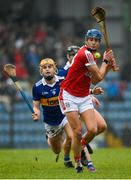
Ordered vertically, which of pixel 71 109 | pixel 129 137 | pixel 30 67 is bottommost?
pixel 129 137

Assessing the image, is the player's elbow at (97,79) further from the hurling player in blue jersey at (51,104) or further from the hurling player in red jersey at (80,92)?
the hurling player in blue jersey at (51,104)

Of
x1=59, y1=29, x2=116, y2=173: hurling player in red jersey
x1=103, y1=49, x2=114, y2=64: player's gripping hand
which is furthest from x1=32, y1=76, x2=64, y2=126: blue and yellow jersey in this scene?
x1=103, y1=49, x2=114, y2=64: player's gripping hand

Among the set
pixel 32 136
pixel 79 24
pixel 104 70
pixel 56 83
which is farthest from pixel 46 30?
pixel 104 70

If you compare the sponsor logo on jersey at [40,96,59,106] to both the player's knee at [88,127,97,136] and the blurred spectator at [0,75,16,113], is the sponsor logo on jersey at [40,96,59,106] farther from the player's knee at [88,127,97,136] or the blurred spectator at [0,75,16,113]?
the blurred spectator at [0,75,16,113]

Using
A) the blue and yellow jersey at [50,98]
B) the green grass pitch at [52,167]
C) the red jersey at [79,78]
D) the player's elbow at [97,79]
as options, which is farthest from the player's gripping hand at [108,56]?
the blue and yellow jersey at [50,98]

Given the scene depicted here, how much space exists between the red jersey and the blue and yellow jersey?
1543mm

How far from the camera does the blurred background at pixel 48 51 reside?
2803 cm

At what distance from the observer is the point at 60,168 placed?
17141 mm

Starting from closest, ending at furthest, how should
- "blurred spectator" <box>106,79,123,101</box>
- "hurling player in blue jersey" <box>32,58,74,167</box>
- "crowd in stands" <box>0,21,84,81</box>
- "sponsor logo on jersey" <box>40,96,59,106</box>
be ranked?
1. "hurling player in blue jersey" <box>32,58,74,167</box>
2. "sponsor logo on jersey" <box>40,96,59,106</box>
3. "blurred spectator" <box>106,79,123,101</box>
4. "crowd in stands" <box>0,21,84,81</box>

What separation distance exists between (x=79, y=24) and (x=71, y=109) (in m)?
16.7

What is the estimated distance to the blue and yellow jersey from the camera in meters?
17.3

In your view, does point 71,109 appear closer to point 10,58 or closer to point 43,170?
point 43,170

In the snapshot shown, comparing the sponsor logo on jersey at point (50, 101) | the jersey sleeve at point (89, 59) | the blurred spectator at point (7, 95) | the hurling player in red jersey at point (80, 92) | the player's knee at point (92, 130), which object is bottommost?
the blurred spectator at point (7, 95)

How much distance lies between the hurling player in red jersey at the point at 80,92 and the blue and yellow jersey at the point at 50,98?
4.93 feet
